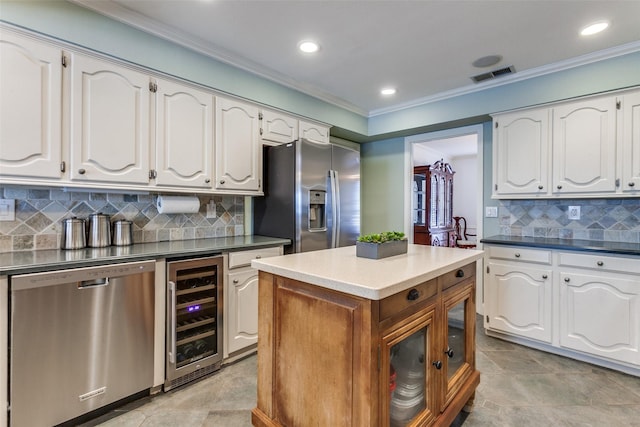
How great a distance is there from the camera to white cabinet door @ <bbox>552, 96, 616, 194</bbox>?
100 inches

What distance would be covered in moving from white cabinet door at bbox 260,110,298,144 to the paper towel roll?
2.89 feet

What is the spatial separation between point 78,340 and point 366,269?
1610 millimetres

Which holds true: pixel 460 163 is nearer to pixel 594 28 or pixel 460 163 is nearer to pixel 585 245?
pixel 585 245

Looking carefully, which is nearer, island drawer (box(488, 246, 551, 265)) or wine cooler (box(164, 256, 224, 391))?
wine cooler (box(164, 256, 224, 391))

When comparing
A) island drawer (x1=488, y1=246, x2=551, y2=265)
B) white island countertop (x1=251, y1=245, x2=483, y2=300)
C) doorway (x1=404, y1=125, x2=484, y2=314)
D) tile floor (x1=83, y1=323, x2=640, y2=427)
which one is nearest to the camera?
white island countertop (x1=251, y1=245, x2=483, y2=300)

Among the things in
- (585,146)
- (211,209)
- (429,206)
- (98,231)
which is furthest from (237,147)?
(429,206)

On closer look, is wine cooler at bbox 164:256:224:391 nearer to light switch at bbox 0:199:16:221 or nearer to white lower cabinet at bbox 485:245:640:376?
light switch at bbox 0:199:16:221

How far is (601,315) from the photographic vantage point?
2348 mm

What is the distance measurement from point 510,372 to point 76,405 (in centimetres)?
283

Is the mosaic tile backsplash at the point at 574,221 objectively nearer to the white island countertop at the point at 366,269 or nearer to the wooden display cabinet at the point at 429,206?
the white island countertop at the point at 366,269

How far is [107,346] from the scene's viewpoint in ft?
5.89

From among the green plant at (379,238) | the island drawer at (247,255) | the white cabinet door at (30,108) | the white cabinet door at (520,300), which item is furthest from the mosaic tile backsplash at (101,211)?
the white cabinet door at (520,300)

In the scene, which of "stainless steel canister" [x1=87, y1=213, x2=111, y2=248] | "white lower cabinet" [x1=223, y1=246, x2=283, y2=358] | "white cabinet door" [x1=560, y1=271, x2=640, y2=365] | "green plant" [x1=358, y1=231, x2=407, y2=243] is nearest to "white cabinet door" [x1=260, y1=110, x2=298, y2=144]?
"white lower cabinet" [x1=223, y1=246, x2=283, y2=358]

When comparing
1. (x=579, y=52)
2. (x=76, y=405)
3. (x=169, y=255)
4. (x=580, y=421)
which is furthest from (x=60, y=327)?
(x=579, y=52)
